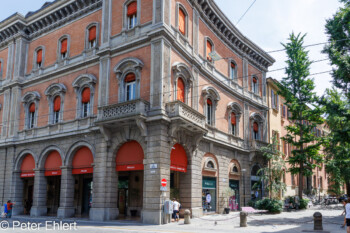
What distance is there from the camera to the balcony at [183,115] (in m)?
19.5

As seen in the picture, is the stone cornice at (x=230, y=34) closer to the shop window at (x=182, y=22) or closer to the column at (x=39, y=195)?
the shop window at (x=182, y=22)

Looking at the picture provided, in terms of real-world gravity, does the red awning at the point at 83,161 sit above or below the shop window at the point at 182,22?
below

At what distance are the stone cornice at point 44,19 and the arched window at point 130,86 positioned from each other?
708cm

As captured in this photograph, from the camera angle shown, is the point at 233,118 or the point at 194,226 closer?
the point at 194,226

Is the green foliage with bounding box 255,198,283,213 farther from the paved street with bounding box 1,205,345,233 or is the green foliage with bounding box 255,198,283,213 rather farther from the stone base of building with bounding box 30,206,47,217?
the stone base of building with bounding box 30,206,47,217

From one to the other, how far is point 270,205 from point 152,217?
36.4 ft

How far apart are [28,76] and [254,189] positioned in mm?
23204

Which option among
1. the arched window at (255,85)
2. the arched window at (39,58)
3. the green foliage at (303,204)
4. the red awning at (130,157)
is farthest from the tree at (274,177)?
the arched window at (39,58)

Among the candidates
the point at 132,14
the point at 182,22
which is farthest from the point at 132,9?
the point at 182,22

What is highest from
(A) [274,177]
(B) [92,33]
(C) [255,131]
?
(B) [92,33]

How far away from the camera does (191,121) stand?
20547 mm

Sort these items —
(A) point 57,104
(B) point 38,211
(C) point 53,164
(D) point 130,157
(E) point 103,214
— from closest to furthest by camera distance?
(E) point 103,214 < (D) point 130,157 < (B) point 38,211 < (C) point 53,164 < (A) point 57,104

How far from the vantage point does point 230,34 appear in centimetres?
3009

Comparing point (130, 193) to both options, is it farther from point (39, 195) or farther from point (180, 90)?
point (180, 90)
